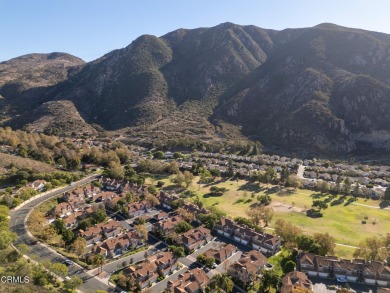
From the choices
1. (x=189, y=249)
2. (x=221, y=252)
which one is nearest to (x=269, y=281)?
(x=221, y=252)

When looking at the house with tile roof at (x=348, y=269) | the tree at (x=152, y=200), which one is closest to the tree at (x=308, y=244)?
the house with tile roof at (x=348, y=269)

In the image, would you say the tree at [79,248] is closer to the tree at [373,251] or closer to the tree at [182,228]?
the tree at [182,228]

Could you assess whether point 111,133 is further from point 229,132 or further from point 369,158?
point 369,158

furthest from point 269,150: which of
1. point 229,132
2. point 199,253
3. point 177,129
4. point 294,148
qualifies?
point 199,253

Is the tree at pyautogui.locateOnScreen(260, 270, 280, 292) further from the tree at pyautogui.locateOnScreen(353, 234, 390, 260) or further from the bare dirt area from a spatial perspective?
the bare dirt area

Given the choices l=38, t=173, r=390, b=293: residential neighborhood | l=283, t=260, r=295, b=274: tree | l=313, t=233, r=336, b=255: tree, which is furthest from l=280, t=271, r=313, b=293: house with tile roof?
l=313, t=233, r=336, b=255: tree

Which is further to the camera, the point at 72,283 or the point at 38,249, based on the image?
the point at 38,249

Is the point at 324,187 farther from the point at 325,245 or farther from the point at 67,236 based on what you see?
the point at 67,236
